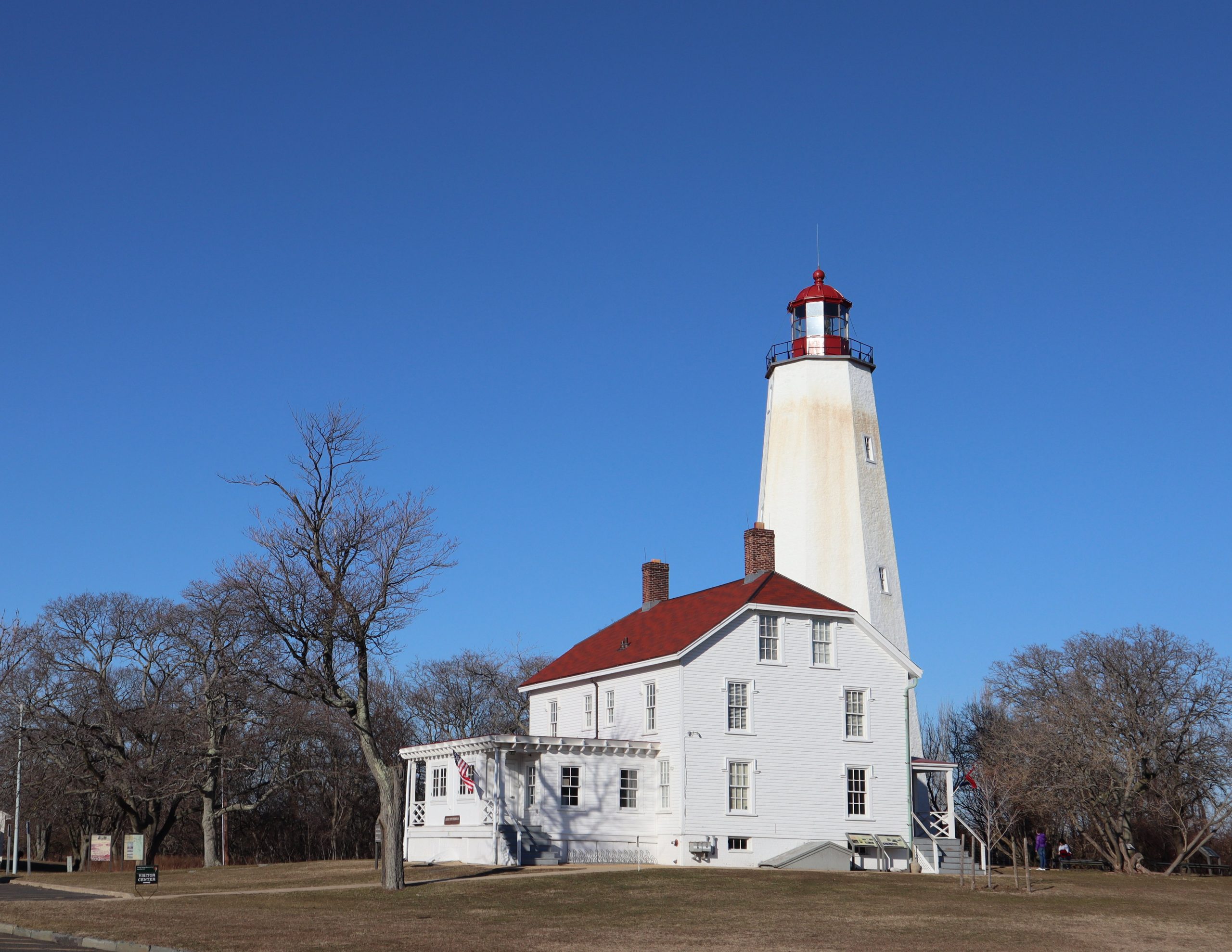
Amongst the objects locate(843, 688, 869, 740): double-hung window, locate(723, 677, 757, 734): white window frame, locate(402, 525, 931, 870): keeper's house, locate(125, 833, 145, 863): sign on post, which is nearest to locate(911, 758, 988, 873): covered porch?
locate(402, 525, 931, 870): keeper's house

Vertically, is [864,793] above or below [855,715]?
below

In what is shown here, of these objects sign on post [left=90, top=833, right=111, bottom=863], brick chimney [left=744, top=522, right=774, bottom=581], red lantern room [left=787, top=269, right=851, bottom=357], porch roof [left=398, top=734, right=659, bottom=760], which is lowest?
sign on post [left=90, top=833, right=111, bottom=863]

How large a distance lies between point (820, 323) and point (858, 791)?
1795cm

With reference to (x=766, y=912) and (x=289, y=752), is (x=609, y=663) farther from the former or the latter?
(x=289, y=752)

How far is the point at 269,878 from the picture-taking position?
36.4m

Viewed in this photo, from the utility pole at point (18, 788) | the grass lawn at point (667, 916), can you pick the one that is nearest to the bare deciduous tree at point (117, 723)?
the utility pole at point (18, 788)

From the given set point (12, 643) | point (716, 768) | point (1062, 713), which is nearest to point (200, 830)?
point (12, 643)

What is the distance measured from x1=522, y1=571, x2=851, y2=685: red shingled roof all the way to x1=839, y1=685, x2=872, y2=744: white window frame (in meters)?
2.52

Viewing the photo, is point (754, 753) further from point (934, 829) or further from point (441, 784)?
point (441, 784)

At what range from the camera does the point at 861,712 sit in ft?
134

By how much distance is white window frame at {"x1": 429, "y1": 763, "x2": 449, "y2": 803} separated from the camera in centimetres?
4028

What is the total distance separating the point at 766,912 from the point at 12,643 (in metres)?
30.2

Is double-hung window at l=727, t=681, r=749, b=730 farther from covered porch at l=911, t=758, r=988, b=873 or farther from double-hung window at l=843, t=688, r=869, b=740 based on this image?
covered porch at l=911, t=758, r=988, b=873

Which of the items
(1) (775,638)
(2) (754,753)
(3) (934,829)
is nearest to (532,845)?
(2) (754,753)
